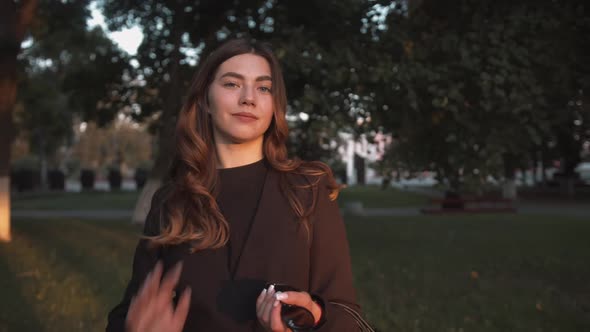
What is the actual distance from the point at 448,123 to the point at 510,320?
2490 millimetres

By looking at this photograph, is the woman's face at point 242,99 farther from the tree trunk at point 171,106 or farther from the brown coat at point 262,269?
the tree trunk at point 171,106

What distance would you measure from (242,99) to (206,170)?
0.98 feet

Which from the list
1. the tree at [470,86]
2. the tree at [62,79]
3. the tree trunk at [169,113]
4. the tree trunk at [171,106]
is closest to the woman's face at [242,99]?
the tree at [470,86]

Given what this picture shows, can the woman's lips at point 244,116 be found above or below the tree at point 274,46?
below

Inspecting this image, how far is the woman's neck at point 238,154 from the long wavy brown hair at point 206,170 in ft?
→ 0.12

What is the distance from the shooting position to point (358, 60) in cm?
680

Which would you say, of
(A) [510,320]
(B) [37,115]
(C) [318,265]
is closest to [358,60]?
(A) [510,320]

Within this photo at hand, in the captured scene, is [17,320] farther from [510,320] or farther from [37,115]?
[37,115]

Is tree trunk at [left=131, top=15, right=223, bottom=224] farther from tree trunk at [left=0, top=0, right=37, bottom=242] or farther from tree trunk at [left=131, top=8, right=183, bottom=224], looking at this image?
tree trunk at [left=0, top=0, right=37, bottom=242]

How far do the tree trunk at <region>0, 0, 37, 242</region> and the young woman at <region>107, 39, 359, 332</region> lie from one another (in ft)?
33.4

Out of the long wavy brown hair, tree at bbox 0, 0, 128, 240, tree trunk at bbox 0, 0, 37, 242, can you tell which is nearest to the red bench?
tree at bbox 0, 0, 128, 240

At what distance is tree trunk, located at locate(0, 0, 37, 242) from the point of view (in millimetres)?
10680

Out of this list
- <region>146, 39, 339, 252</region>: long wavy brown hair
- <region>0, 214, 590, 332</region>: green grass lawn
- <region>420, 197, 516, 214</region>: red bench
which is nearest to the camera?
<region>146, 39, 339, 252</region>: long wavy brown hair

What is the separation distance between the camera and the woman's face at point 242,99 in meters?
1.92
